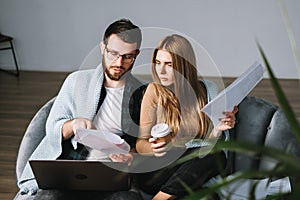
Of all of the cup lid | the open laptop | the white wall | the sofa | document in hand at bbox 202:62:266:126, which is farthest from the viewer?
the white wall

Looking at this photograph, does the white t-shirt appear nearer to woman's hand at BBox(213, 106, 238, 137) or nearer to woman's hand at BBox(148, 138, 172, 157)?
woman's hand at BBox(148, 138, 172, 157)

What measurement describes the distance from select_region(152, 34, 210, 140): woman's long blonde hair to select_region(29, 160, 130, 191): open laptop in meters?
0.26

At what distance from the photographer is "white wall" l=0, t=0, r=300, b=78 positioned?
482cm

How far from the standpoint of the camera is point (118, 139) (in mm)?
2154

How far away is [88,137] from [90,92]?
0.32 meters

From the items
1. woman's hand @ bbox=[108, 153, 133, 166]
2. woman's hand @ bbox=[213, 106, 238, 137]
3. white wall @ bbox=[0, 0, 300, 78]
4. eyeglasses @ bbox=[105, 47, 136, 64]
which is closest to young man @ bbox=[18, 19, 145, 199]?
eyeglasses @ bbox=[105, 47, 136, 64]

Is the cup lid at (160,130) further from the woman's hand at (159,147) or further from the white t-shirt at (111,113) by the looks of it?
the white t-shirt at (111,113)

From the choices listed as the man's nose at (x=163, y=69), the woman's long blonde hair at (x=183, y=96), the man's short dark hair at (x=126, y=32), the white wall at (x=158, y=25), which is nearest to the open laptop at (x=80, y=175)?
the woman's long blonde hair at (x=183, y=96)

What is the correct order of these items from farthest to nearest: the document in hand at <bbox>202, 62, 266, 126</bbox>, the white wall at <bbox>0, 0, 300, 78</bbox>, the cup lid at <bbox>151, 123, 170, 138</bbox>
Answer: the white wall at <bbox>0, 0, 300, 78</bbox> → the cup lid at <bbox>151, 123, 170, 138</bbox> → the document in hand at <bbox>202, 62, 266, 126</bbox>

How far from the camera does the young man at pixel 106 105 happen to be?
2.29m

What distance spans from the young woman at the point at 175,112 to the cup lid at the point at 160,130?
0.02m

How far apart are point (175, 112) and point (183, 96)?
0.07 metres

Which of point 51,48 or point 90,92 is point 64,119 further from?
point 51,48

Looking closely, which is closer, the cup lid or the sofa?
the cup lid
